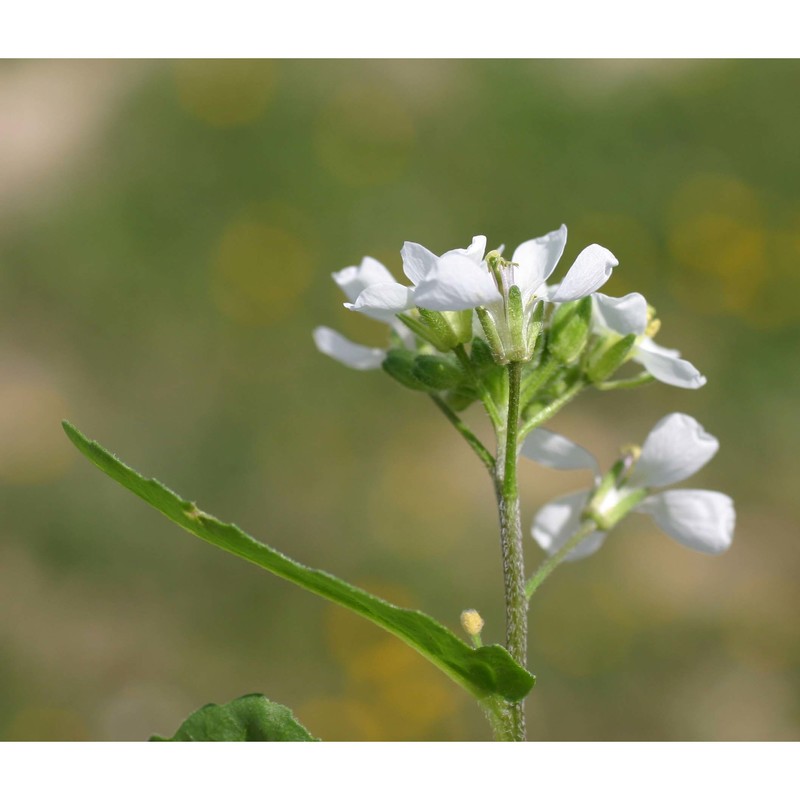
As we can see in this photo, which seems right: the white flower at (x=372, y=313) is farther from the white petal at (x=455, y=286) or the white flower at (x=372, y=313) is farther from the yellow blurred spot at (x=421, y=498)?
the yellow blurred spot at (x=421, y=498)

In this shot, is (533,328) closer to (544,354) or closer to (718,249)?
(544,354)

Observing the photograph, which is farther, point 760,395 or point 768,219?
point 768,219

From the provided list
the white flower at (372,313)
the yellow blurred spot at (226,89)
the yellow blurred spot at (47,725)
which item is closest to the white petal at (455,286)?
the white flower at (372,313)

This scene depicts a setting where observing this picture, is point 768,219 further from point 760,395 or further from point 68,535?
point 68,535

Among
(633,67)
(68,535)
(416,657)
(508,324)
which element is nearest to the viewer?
(508,324)

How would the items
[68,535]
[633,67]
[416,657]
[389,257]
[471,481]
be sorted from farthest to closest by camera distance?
[633,67]
[389,257]
[471,481]
[68,535]
[416,657]

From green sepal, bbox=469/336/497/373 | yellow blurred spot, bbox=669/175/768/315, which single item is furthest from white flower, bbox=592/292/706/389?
yellow blurred spot, bbox=669/175/768/315

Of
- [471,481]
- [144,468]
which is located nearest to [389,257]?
[471,481]
